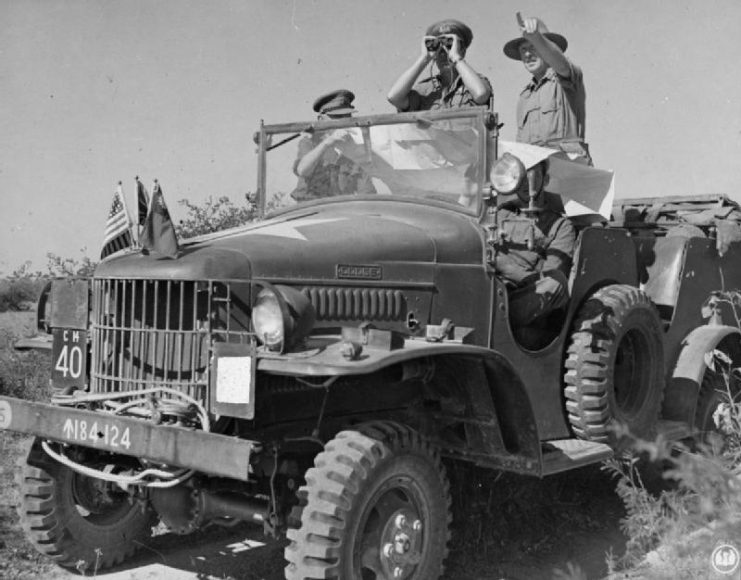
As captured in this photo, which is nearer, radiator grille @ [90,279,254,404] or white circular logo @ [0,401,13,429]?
radiator grille @ [90,279,254,404]

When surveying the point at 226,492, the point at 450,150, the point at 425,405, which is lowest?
the point at 226,492

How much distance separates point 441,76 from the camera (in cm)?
623

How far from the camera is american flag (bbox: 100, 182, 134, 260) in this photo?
14.5 ft

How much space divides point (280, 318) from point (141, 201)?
3.22 feet

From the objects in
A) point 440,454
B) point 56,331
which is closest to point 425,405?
point 440,454

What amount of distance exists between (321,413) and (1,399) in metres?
1.62

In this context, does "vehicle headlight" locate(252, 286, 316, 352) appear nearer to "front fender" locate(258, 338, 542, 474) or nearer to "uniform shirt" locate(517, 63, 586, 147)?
"front fender" locate(258, 338, 542, 474)

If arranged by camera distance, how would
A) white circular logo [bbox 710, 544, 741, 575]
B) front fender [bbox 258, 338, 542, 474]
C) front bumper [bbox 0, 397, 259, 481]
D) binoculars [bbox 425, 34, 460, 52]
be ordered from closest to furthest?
white circular logo [bbox 710, 544, 741, 575], front bumper [bbox 0, 397, 259, 481], front fender [bbox 258, 338, 542, 474], binoculars [bbox 425, 34, 460, 52]

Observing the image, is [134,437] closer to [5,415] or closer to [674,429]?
[5,415]

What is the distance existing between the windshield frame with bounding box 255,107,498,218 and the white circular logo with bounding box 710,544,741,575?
2365 mm

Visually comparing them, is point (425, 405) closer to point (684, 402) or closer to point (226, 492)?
point (226, 492)

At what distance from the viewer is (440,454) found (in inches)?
179

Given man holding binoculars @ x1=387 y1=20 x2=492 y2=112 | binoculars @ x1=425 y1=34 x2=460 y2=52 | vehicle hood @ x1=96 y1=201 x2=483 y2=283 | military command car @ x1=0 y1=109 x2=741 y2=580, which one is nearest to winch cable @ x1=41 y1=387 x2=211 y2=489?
military command car @ x1=0 y1=109 x2=741 y2=580

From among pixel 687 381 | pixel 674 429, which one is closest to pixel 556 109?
pixel 687 381
